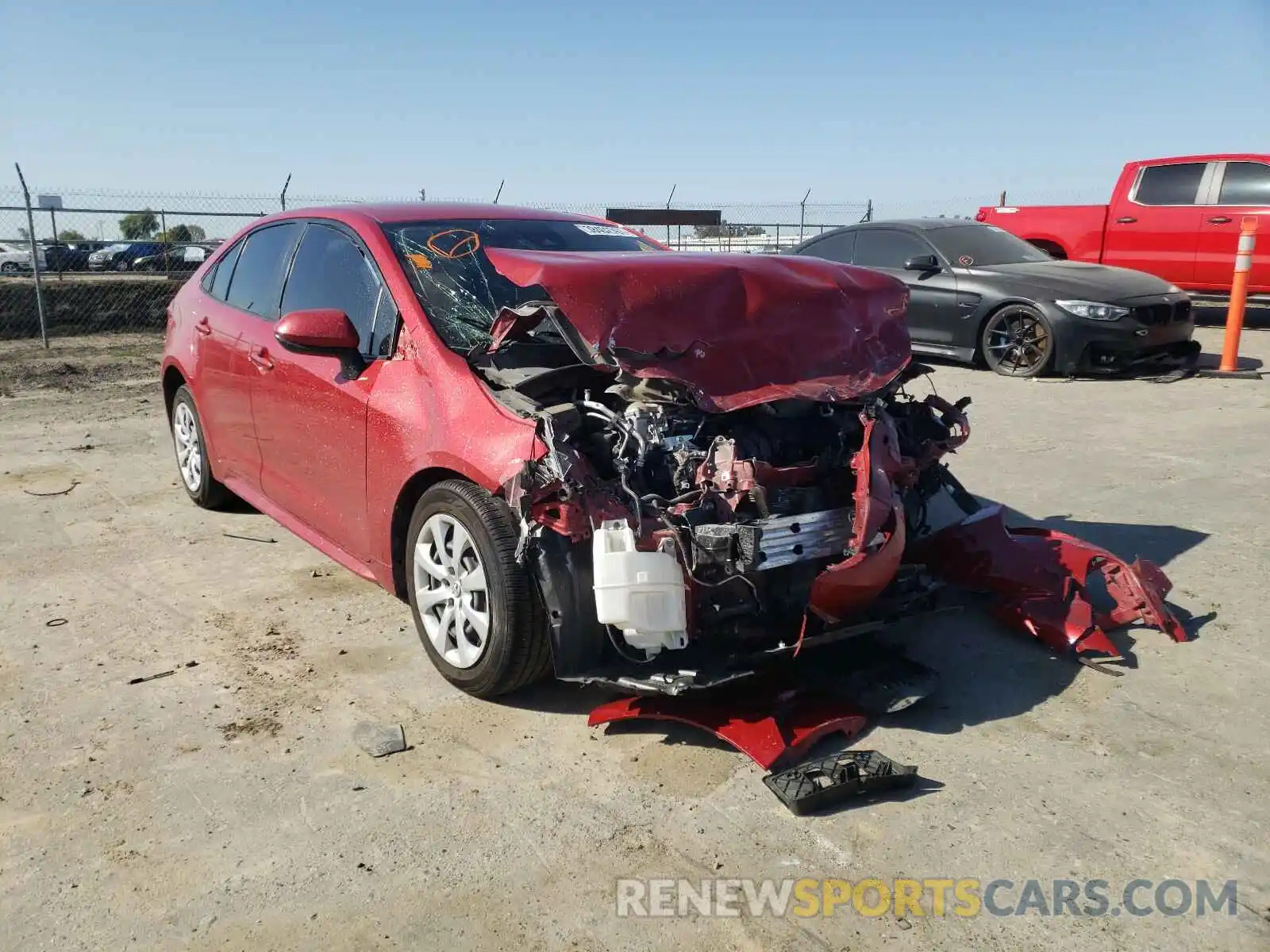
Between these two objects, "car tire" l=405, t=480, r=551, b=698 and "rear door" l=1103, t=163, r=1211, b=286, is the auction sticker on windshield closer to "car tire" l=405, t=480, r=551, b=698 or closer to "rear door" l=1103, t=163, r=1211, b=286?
"car tire" l=405, t=480, r=551, b=698

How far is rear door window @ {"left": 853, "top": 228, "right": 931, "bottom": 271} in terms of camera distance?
33.6ft

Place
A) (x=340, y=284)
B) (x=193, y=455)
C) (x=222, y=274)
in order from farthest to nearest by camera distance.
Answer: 1. (x=193, y=455)
2. (x=222, y=274)
3. (x=340, y=284)

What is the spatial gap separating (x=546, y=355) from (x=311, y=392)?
112 centimetres

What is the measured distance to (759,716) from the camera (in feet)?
10.7

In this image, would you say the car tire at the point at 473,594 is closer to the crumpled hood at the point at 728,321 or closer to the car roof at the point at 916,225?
the crumpled hood at the point at 728,321

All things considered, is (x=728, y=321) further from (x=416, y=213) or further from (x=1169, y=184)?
(x=1169, y=184)

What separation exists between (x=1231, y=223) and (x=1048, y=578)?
399 inches

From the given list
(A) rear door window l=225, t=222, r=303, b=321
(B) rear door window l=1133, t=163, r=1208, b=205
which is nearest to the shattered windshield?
(A) rear door window l=225, t=222, r=303, b=321

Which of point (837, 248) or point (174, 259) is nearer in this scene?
point (837, 248)

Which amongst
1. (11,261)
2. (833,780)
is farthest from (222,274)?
(11,261)

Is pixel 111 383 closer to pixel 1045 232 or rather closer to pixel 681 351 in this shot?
pixel 681 351

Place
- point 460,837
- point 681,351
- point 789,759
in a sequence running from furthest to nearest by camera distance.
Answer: point 681,351 → point 789,759 → point 460,837

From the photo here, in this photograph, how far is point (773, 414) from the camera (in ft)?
11.7

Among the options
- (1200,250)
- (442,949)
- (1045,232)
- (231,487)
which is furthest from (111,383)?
(1200,250)
